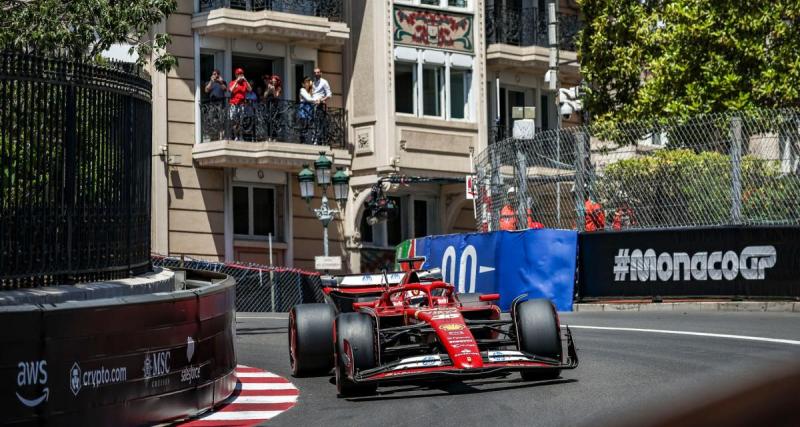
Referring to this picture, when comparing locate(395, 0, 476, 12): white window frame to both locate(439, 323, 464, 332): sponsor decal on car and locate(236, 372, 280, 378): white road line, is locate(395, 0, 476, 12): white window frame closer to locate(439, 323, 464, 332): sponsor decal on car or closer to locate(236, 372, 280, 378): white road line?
locate(236, 372, 280, 378): white road line

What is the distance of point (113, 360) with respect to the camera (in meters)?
8.58

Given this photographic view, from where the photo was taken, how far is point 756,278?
19625 millimetres

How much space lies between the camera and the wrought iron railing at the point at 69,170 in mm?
9438

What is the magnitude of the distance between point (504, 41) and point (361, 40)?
182 inches

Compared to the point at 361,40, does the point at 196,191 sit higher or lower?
lower

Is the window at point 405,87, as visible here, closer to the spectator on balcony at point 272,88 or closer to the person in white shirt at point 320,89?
the person in white shirt at point 320,89

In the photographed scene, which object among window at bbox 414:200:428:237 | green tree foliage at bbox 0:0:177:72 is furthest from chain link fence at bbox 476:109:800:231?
window at bbox 414:200:428:237

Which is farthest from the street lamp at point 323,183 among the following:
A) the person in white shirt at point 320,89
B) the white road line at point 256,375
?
the white road line at point 256,375

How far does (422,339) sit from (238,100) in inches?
748

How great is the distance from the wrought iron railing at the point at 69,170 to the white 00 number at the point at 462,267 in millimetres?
11832

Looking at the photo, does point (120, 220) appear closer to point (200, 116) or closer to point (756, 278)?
point (756, 278)

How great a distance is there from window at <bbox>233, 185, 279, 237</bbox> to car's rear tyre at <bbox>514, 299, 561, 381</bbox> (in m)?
20.5

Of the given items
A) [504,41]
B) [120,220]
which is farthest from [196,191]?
[120,220]

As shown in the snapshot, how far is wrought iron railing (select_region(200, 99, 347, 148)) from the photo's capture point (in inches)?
1194
